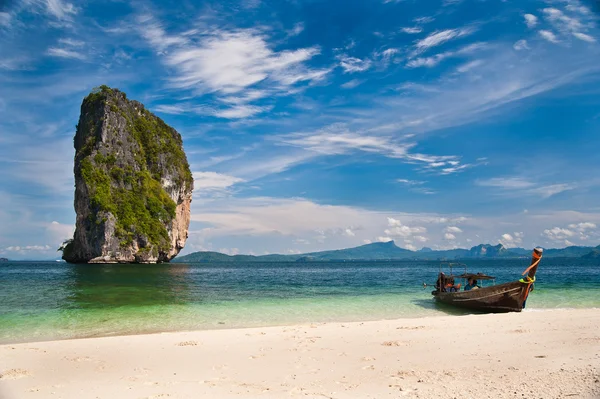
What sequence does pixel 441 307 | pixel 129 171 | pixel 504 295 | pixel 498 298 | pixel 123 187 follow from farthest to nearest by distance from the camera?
1. pixel 129 171
2. pixel 123 187
3. pixel 441 307
4. pixel 498 298
5. pixel 504 295

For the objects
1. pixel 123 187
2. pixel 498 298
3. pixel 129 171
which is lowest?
pixel 498 298

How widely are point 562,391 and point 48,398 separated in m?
8.24

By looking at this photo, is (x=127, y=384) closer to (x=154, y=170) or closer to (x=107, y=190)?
(x=107, y=190)

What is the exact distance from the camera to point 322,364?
8.06 meters

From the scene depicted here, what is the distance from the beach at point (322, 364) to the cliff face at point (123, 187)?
70595 millimetres

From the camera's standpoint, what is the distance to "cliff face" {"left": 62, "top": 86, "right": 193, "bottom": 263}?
242 feet

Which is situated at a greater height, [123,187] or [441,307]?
[123,187]

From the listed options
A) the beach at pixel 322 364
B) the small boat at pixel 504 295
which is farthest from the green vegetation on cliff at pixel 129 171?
the beach at pixel 322 364

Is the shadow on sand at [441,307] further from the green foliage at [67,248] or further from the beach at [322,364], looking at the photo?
the green foliage at [67,248]

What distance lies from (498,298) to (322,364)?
12.6 m

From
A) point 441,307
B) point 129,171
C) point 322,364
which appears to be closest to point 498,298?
point 441,307

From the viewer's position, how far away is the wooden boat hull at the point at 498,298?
1683 cm

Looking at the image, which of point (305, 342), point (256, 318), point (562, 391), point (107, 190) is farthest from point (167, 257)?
point (562, 391)

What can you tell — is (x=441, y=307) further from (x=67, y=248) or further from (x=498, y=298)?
(x=67, y=248)
